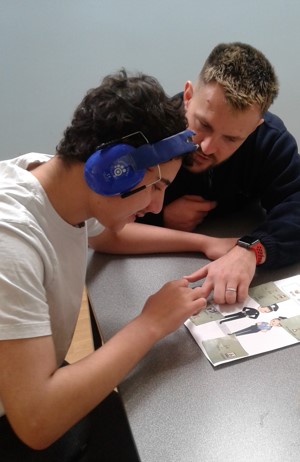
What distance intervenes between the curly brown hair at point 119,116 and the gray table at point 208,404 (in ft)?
1.34

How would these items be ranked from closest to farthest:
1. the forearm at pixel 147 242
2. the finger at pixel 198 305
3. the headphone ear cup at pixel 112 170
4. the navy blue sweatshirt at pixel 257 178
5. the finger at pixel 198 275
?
the headphone ear cup at pixel 112 170 < the finger at pixel 198 305 < the finger at pixel 198 275 < the forearm at pixel 147 242 < the navy blue sweatshirt at pixel 257 178

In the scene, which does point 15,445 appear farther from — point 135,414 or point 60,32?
point 60,32

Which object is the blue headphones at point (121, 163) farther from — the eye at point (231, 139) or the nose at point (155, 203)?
the eye at point (231, 139)

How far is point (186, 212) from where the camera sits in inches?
47.9

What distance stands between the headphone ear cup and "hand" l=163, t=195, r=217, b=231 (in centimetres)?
55

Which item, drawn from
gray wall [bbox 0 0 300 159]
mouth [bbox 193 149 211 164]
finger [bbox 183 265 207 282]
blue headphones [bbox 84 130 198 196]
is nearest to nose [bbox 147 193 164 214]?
blue headphones [bbox 84 130 198 196]

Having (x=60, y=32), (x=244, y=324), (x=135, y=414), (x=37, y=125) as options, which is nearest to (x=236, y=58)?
(x=244, y=324)

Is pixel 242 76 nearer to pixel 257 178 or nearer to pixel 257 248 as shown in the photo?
pixel 257 178

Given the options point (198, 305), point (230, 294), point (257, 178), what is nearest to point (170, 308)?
point (198, 305)

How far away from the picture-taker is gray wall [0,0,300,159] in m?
1.80

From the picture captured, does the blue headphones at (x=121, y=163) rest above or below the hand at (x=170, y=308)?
above

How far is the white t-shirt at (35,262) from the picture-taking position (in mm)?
575

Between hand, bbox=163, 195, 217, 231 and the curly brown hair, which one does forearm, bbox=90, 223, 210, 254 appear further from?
the curly brown hair

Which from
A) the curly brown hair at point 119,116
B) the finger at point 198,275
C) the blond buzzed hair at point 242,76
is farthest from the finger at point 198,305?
the blond buzzed hair at point 242,76
